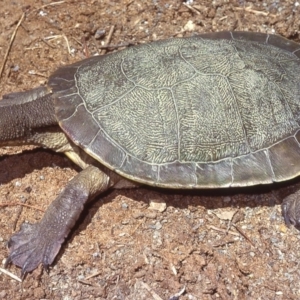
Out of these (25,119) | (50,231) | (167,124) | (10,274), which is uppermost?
(167,124)

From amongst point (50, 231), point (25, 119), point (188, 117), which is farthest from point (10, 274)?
point (188, 117)

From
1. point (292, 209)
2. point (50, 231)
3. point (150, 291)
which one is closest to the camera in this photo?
point (150, 291)

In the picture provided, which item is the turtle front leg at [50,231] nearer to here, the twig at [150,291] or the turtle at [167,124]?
the turtle at [167,124]

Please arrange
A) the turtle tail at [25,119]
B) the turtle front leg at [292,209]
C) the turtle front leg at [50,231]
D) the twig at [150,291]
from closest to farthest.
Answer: the twig at [150,291], the turtle front leg at [50,231], the turtle tail at [25,119], the turtle front leg at [292,209]

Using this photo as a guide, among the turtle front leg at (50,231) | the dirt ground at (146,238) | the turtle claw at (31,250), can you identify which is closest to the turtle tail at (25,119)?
the dirt ground at (146,238)

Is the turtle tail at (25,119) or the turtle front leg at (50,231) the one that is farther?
the turtle tail at (25,119)

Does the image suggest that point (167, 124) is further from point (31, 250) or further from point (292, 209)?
point (31, 250)

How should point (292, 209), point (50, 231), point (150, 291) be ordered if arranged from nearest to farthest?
point (150, 291) < point (50, 231) < point (292, 209)

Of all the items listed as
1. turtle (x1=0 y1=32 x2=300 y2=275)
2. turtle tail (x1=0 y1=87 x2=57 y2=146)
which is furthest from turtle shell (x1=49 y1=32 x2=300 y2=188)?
turtle tail (x1=0 y1=87 x2=57 y2=146)

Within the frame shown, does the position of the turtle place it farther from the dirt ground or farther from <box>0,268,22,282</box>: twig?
the dirt ground
